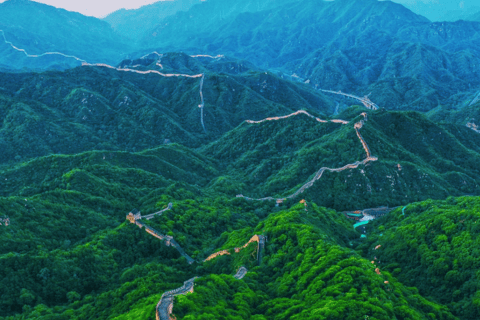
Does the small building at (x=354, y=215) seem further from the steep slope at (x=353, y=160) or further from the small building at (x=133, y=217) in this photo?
the small building at (x=133, y=217)

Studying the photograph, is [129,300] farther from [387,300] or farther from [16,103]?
[16,103]

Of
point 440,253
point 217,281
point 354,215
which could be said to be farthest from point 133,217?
point 440,253

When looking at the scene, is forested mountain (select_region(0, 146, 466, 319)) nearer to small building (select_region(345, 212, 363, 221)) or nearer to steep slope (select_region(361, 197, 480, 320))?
steep slope (select_region(361, 197, 480, 320))

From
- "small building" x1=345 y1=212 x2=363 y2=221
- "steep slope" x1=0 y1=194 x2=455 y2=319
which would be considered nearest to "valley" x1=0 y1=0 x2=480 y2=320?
"steep slope" x1=0 y1=194 x2=455 y2=319

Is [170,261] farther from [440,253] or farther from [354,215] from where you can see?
[354,215]

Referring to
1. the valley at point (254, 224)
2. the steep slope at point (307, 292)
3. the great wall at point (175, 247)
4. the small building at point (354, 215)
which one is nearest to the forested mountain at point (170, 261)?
the steep slope at point (307, 292)

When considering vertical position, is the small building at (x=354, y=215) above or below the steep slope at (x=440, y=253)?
below

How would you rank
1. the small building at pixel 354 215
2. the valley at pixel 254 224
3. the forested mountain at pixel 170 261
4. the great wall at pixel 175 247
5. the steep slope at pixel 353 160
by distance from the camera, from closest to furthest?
the great wall at pixel 175 247
the forested mountain at pixel 170 261
the valley at pixel 254 224
the small building at pixel 354 215
the steep slope at pixel 353 160
